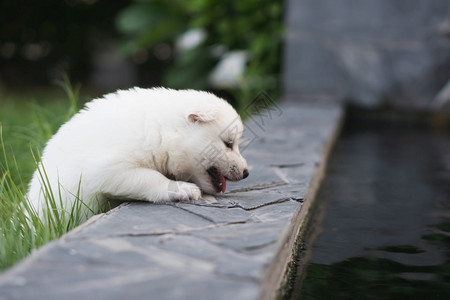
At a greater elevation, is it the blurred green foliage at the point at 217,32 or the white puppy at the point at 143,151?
the blurred green foliage at the point at 217,32

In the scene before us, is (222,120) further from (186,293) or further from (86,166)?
(186,293)

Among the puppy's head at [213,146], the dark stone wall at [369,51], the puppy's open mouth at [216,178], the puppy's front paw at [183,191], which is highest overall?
the dark stone wall at [369,51]

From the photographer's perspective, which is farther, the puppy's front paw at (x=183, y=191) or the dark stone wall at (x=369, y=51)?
the dark stone wall at (x=369, y=51)

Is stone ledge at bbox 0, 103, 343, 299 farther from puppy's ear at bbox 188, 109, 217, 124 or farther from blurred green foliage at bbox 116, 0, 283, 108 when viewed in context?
blurred green foliage at bbox 116, 0, 283, 108

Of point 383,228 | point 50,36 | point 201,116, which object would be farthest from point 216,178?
point 50,36

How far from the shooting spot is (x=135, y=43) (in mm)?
7848

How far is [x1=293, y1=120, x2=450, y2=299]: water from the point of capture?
2.03 metres

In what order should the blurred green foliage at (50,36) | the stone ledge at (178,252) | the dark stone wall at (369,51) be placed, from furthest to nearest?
the blurred green foliage at (50,36)
the dark stone wall at (369,51)
the stone ledge at (178,252)

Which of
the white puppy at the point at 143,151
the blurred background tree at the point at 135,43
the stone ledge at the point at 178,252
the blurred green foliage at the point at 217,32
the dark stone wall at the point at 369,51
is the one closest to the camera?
the stone ledge at the point at 178,252

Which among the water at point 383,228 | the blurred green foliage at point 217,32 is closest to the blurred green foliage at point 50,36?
the blurred green foliage at point 217,32

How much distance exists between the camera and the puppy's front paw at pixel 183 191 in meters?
2.29

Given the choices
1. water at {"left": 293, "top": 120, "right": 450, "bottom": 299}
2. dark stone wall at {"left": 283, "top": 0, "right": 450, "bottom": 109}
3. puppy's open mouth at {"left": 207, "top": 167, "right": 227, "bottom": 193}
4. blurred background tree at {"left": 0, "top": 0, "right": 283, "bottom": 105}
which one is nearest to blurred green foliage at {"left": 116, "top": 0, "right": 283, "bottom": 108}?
blurred background tree at {"left": 0, "top": 0, "right": 283, "bottom": 105}

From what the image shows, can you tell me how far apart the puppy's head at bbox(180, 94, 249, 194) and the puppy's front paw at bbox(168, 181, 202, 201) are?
0.32 ft

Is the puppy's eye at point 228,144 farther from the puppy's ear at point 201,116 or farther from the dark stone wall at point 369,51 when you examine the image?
the dark stone wall at point 369,51
